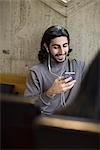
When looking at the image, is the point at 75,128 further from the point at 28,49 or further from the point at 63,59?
the point at 28,49

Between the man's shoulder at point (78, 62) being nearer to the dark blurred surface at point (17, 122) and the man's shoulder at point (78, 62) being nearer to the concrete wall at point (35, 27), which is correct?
the concrete wall at point (35, 27)

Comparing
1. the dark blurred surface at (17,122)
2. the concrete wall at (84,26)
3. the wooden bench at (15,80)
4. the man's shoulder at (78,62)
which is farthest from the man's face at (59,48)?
the dark blurred surface at (17,122)

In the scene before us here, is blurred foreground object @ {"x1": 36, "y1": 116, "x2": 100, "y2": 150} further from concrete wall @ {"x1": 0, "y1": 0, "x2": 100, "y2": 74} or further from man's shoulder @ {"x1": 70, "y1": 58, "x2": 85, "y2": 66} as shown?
concrete wall @ {"x1": 0, "y1": 0, "x2": 100, "y2": 74}

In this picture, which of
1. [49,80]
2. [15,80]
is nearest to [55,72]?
[49,80]

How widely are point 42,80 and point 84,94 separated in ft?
5.28

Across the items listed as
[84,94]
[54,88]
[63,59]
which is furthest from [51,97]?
[84,94]

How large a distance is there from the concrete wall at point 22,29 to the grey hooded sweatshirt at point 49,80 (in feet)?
1.29

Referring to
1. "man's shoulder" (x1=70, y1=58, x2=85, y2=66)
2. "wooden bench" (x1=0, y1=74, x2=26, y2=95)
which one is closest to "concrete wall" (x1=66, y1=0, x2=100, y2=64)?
"man's shoulder" (x1=70, y1=58, x2=85, y2=66)

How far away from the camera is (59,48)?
107 inches

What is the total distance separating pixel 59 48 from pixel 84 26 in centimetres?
36

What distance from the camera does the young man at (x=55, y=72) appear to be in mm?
2594

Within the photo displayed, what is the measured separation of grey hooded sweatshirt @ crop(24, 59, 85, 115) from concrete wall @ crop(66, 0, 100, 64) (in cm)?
23

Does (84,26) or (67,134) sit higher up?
(84,26)

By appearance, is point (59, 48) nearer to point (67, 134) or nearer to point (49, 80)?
point (49, 80)
